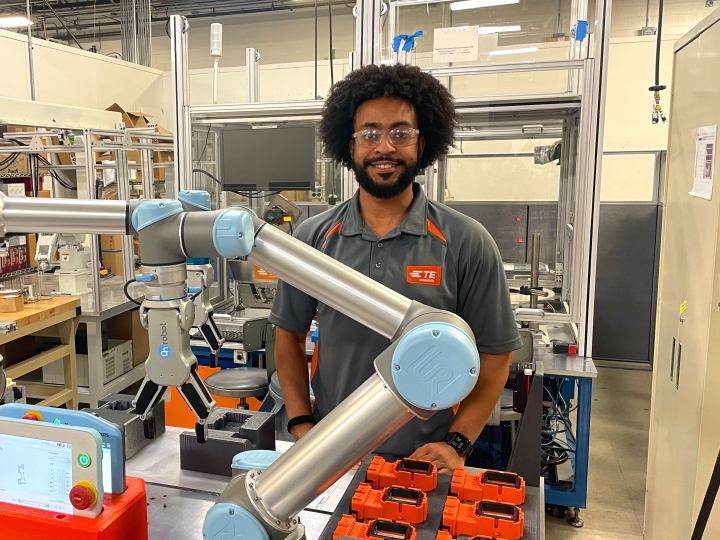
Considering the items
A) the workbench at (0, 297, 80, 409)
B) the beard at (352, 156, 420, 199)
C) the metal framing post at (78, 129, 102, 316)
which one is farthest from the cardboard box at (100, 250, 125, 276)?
the beard at (352, 156, 420, 199)

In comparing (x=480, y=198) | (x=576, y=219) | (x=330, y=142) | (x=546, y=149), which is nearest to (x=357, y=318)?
(x=330, y=142)

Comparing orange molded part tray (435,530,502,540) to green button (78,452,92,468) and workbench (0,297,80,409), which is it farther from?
workbench (0,297,80,409)

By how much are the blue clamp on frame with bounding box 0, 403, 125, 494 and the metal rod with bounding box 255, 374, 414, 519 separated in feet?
1.35

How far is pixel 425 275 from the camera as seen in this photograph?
4.37 feet

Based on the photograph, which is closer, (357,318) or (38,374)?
(357,318)

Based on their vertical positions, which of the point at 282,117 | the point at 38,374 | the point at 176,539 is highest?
the point at 282,117

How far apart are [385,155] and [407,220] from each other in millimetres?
163

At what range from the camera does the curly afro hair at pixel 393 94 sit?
1374mm

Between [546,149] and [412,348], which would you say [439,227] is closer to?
A: [412,348]

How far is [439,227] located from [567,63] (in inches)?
→ 55.3

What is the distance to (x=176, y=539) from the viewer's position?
97 centimetres

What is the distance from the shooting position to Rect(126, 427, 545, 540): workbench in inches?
37.1

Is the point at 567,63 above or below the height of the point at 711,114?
above

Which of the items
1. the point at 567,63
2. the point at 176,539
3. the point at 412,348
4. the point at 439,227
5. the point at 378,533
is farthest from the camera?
the point at 567,63
